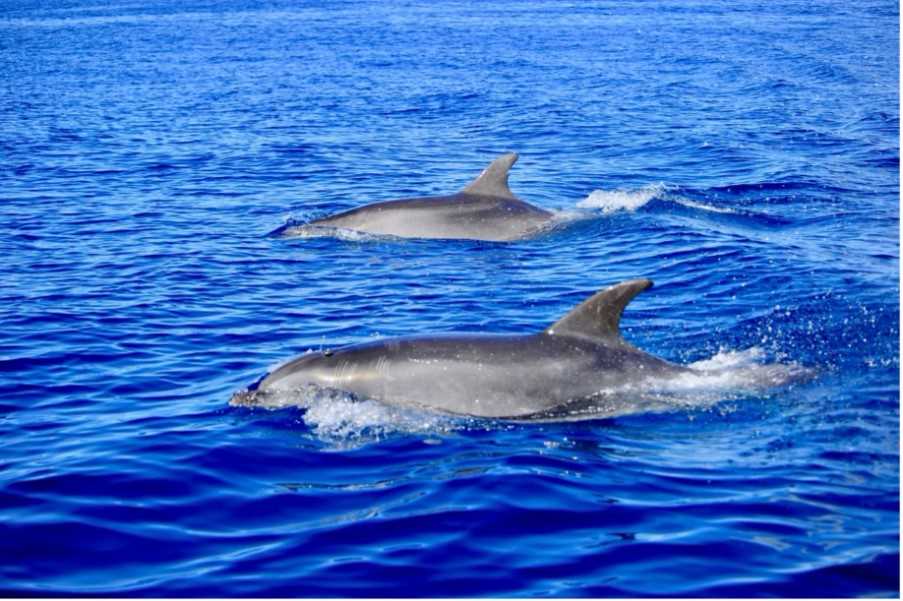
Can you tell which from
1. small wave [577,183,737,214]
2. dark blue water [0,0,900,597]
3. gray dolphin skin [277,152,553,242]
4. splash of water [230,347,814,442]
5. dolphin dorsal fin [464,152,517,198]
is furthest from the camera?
small wave [577,183,737,214]

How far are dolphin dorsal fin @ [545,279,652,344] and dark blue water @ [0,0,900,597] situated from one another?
36.3 inches

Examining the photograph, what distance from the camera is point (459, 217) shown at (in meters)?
20.8

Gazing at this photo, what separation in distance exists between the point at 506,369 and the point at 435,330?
349 centimetres

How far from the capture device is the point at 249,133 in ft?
112

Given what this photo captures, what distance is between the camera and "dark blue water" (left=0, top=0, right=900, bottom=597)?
29.9ft

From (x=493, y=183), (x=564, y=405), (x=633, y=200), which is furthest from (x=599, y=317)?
(x=633, y=200)

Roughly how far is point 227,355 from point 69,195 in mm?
12111

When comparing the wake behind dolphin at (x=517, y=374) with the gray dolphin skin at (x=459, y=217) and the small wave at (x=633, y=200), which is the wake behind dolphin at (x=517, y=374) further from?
the small wave at (x=633, y=200)

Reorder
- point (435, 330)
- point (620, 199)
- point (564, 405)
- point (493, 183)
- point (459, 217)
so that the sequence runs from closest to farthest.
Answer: point (564, 405), point (435, 330), point (459, 217), point (493, 183), point (620, 199)

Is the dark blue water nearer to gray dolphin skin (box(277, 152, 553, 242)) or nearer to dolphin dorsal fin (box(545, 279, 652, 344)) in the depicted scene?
gray dolphin skin (box(277, 152, 553, 242))

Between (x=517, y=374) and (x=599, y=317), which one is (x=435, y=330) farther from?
(x=599, y=317)

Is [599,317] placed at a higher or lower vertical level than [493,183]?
lower

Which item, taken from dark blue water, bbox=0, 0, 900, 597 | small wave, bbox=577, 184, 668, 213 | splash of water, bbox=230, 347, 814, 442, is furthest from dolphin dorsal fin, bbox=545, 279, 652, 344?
small wave, bbox=577, 184, 668, 213

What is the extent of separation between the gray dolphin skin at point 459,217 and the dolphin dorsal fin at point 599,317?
27.2ft
